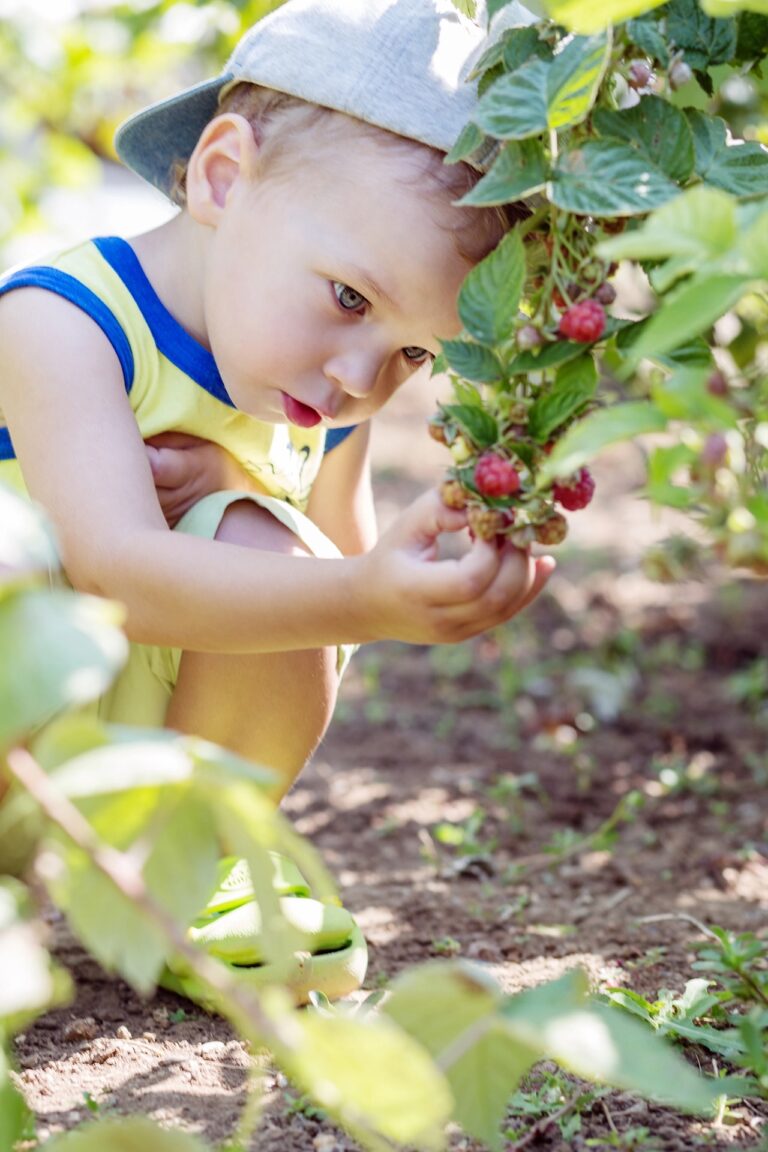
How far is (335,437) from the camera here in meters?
1.83

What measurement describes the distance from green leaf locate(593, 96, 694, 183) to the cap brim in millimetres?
655

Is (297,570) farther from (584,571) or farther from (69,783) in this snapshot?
(584,571)

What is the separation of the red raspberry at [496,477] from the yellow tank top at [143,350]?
1.78ft

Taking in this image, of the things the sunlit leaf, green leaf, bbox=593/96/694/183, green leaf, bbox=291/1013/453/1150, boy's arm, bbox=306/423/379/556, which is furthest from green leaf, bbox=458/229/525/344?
boy's arm, bbox=306/423/379/556

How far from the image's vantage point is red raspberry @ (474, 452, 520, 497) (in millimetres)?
1015

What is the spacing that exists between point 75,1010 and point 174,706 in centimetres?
34

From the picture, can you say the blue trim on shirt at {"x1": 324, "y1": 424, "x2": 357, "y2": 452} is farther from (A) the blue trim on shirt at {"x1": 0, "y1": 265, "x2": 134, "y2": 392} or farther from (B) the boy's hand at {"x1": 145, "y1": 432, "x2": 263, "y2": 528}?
(A) the blue trim on shirt at {"x1": 0, "y1": 265, "x2": 134, "y2": 392}

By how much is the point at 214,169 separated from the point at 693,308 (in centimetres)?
88

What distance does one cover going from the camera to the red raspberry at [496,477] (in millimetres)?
1015

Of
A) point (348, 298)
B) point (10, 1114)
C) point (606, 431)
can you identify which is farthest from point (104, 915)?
point (348, 298)

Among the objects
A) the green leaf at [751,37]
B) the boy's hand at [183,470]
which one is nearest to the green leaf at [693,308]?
the green leaf at [751,37]

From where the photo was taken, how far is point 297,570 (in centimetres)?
113

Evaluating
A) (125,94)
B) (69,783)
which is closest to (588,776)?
(69,783)

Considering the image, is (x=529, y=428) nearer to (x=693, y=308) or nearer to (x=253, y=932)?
(x=693, y=308)
